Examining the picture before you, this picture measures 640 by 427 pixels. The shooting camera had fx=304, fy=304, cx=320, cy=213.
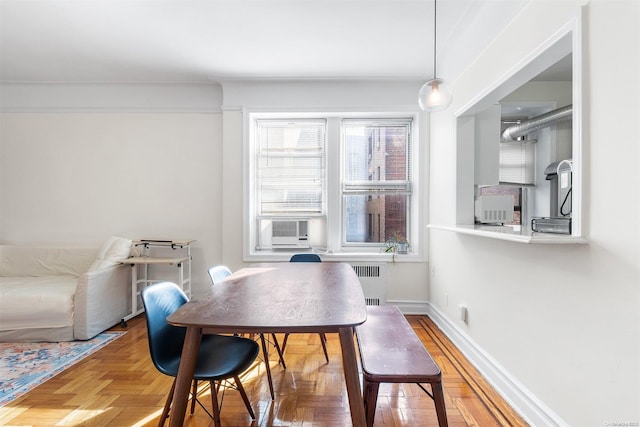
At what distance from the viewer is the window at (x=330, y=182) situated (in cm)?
377

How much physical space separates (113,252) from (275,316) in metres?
2.87

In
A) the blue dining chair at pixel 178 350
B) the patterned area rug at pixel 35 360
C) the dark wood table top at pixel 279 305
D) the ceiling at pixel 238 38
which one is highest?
the ceiling at pixel 238 38

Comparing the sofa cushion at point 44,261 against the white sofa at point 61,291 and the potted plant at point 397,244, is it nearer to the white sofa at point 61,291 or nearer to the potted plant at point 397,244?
the white sofa at point 61,291

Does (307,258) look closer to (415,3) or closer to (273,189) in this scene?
(273,189)

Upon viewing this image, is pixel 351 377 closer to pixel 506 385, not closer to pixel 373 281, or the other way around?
pixel 506 385

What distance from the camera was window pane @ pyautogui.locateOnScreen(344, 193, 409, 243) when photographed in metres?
3.84

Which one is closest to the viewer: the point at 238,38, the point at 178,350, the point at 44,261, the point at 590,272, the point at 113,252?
the point at 590,272

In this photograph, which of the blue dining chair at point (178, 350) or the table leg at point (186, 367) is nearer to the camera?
the table leg at point (186, 367)

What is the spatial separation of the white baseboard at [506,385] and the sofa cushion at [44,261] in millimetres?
3969

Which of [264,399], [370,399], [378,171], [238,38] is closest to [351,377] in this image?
[370,399]

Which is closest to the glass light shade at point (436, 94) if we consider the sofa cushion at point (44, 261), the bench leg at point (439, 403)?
Result: the bench leg at point (439, 403)

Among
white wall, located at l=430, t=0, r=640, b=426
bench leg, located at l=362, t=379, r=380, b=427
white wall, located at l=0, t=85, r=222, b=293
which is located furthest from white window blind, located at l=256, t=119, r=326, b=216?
bench leg, located at l=362, t=379, r=380, b=427

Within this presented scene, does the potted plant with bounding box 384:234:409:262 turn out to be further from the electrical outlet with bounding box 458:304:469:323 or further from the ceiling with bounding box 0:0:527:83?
the ceiling with bounding box 0:0:527:83

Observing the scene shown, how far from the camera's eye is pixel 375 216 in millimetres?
3855
